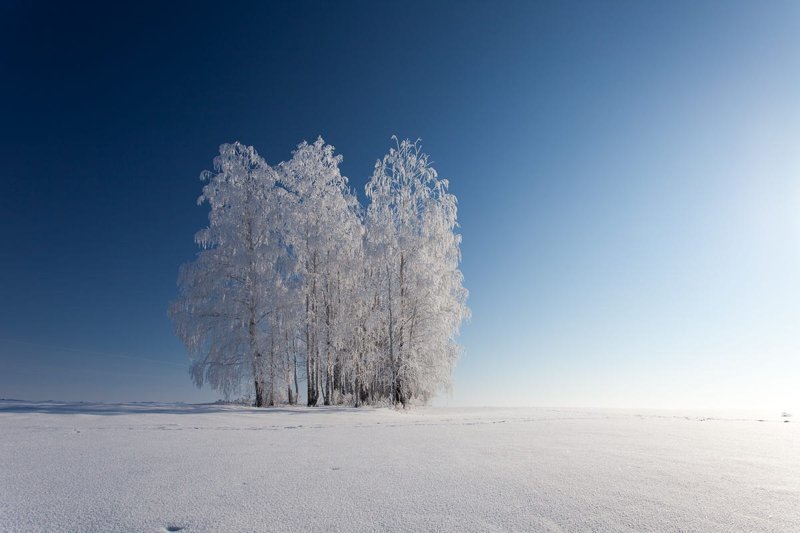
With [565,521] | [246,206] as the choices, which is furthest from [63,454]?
[246,206]

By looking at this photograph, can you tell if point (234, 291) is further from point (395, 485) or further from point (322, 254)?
point (395, 485)

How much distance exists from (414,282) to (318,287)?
3745mm

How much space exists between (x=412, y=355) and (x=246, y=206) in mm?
7757

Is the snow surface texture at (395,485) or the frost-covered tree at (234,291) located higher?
the frost-covered tree at (234,291)

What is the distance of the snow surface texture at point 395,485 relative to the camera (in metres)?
2.01

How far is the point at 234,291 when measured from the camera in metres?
14.8

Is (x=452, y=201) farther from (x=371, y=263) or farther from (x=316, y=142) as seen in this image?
(x=316, y=142)

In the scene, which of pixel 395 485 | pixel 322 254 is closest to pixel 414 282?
pixel 322 254

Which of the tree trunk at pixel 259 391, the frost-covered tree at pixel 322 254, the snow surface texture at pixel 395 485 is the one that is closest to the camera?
the snow surface texture at pixel 395 485

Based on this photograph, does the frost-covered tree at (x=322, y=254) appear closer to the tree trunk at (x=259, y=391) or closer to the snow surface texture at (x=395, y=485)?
the tree trunk at (x=259, y=391)

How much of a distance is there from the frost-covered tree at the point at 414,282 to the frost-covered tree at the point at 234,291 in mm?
3487

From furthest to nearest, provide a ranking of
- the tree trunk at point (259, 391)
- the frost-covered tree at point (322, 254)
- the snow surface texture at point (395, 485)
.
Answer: the frost-covered tree at point (322, 254) < the tree trunk at point (259, 391) < the snow surface texture at point (395, 485)

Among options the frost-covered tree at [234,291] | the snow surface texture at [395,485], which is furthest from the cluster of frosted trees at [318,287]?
the snow surface texture at [395,485]

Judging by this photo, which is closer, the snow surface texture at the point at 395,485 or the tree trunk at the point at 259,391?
the snow surface texture at the point at 395,485
